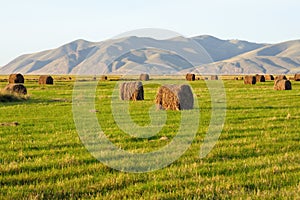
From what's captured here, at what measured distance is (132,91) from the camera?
33.3 meters

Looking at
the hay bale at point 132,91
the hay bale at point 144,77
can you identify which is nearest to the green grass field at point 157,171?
the hay bale at point 132,91

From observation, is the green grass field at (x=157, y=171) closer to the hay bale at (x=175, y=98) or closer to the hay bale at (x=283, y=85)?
the hay bale at (x=175, y=98)

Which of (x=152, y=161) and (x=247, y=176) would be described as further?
(x=152, y=161)

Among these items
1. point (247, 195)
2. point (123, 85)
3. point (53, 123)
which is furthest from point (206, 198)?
point (123, 85)

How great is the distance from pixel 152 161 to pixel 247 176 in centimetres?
250

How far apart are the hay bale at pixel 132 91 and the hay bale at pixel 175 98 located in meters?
8.10

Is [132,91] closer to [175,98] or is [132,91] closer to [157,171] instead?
[175,98]

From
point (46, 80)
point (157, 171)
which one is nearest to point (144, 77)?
point (46, 80)

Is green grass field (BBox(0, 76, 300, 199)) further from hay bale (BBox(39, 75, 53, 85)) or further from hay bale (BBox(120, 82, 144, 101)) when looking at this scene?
hay bale (BBox(39, 75, 53, 85))

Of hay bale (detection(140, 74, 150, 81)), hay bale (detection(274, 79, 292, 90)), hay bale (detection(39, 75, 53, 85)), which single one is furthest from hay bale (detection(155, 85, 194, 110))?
hay bale (detection(140, 74, 150, 81))

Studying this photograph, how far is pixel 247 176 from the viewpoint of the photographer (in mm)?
8969

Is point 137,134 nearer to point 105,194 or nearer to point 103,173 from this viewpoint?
point 103,173

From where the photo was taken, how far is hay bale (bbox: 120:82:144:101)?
109ft

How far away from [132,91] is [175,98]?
31.5 ft
